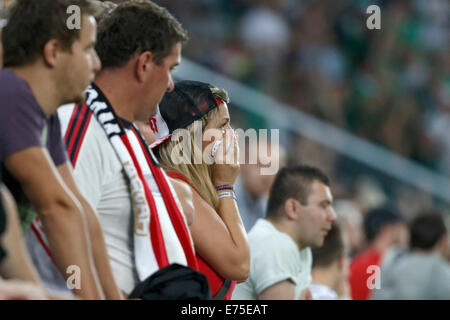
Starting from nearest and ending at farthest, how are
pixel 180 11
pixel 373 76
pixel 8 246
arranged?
1. pixel 8 246
2. pixel 180 11
3. pixel 373 76

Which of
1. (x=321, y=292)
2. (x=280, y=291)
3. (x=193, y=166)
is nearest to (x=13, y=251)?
(x=193, y=166)

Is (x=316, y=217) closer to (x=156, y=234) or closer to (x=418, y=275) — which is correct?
(x=418, y=275)

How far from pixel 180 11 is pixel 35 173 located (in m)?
7.59

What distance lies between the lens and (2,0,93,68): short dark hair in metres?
2.59

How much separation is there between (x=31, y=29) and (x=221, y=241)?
1181mm

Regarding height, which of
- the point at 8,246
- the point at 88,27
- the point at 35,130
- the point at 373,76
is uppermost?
the point at 88,27

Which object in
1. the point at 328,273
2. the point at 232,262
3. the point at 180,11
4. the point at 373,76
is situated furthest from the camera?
the point at 373,76

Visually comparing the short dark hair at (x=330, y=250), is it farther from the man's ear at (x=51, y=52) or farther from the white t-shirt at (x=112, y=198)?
the man's ear at (x=51, y=52)

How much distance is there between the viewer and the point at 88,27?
8.93ft

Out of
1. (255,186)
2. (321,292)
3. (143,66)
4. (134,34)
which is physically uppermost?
(134,34)

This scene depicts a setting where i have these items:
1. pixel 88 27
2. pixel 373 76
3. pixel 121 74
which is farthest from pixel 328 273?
pixel 373 76

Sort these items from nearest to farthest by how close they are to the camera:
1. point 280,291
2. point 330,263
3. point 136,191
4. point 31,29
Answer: point 31,29 → point 136,191 → point 280,291 → point 330,263

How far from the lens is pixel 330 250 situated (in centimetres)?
534
